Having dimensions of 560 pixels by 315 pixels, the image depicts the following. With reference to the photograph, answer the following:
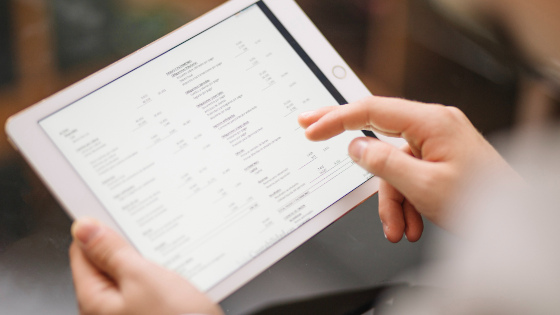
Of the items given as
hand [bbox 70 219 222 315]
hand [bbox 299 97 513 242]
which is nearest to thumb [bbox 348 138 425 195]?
hand [bbox 299 97 513 242]

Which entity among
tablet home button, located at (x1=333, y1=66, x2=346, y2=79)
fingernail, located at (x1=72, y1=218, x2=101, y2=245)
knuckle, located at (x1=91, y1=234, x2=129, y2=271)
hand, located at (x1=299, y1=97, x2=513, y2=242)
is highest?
tablet home button, located at (x1=333, y1=66, x2=346, y2=79)

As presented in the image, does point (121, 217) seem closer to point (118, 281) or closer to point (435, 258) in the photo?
point (118, 281)

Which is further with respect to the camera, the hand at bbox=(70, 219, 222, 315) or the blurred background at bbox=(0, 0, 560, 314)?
the blurred background at bbox=(0, 0, 560, 314)

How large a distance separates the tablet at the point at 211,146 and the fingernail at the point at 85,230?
25 mm

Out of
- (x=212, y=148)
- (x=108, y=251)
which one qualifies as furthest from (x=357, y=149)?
(x=108, y=251)

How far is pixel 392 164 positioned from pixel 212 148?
0.22 m

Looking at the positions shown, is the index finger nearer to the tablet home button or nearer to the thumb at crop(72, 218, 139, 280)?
the tablet home button

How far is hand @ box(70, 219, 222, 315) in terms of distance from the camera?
1.50 feet

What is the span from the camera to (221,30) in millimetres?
600

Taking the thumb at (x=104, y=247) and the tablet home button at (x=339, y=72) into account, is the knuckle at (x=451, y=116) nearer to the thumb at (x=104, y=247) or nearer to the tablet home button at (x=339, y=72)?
the tablet home button at (x=339, y=72)

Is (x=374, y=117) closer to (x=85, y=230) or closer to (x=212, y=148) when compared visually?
(x=212, y=148)

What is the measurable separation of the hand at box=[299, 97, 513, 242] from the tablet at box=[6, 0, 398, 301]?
5 centimetres

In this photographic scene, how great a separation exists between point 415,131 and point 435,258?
22 centimetres

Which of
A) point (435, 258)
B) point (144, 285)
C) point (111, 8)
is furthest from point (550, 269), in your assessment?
point (111, 8)
